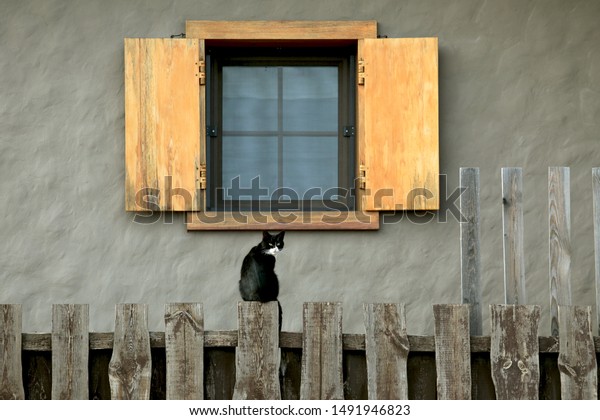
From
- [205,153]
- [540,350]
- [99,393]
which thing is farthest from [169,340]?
[205,153]

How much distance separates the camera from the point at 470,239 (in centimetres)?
396

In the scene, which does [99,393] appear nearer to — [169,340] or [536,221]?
[169,340]

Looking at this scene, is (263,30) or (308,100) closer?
(263,30)

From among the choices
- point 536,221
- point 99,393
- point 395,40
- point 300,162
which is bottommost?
point 99,393

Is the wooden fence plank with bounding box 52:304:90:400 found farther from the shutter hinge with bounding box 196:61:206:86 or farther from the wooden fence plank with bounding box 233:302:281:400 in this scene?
the shutter hinge with bounding box 196:61:206:86

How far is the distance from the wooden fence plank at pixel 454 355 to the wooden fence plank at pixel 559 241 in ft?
1.26

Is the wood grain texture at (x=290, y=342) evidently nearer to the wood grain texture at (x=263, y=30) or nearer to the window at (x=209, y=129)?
the window at (x=209, y=129)

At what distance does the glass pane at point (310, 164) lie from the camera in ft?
23.4

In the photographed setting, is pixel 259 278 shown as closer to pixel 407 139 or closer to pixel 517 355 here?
pixel 517 355

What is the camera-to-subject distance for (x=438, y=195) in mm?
6871

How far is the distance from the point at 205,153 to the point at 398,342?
3.47 metres

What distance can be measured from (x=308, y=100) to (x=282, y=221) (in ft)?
3.00

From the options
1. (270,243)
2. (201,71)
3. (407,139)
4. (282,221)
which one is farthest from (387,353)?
(201,71)

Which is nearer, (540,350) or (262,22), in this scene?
(540,350)
